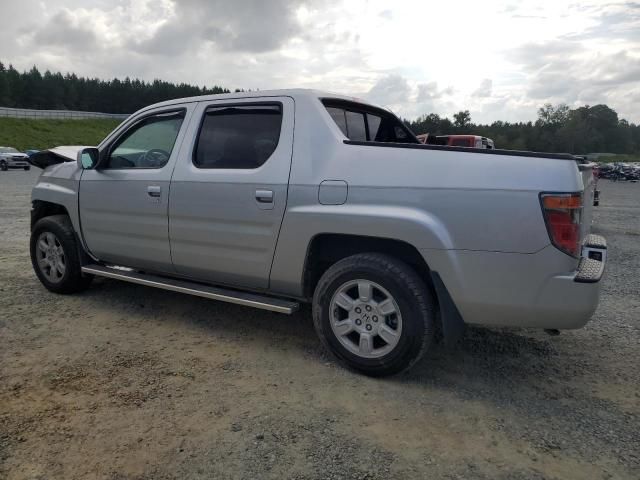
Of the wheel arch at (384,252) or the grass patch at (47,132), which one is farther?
the grass patch at (47,132)

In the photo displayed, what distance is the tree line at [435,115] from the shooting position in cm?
5462

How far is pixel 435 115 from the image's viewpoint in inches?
1902

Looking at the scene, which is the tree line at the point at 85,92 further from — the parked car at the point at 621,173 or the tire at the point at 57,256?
the tire at the point at 57,256

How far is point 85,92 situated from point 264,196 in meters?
106

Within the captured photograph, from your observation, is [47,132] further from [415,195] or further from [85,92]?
[415,195]

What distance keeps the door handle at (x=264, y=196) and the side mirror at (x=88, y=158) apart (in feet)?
6.17

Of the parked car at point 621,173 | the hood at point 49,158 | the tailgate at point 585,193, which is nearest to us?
the tailgate at point 585,193

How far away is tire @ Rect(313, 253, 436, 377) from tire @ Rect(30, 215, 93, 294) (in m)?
2.73

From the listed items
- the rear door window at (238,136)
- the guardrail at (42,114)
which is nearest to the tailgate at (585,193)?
the rear door window at (238,136)

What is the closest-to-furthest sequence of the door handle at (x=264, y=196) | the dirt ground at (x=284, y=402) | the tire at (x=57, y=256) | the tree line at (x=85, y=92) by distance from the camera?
the dirt ground at (x=284, y=402)
the door handle at (x=264, y=196)
the tire at (x=57, y=256)
the tree line at (x=85, y=92)

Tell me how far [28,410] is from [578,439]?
3.01m

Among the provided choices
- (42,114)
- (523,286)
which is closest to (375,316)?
(523,286)

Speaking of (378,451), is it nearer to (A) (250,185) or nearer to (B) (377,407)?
(B) (377,407)

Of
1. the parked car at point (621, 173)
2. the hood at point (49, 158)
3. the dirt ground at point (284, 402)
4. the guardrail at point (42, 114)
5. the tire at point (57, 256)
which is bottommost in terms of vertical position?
the dirt ground at point (284, 402)
